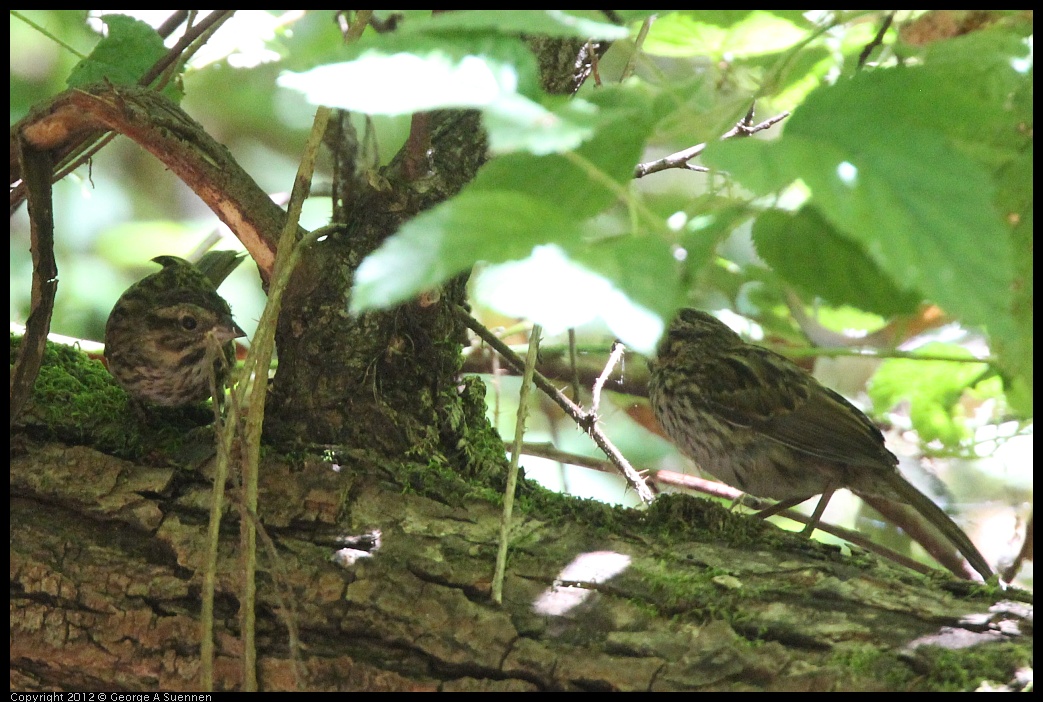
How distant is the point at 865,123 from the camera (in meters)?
1.12

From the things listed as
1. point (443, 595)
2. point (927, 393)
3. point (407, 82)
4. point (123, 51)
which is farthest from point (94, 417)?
point (927, 393)

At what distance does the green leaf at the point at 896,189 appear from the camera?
98cm

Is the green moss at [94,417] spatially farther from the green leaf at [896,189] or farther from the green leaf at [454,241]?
the green leaf at [896,189]

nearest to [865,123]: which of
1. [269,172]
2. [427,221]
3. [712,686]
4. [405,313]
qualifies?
[427,221]

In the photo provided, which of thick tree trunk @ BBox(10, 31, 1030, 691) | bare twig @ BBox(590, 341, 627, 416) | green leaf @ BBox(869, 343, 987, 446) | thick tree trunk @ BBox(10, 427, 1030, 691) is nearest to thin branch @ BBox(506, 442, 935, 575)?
bare twig @ BBox(590, 341, 627, 416)

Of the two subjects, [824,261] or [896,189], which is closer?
[896,189]

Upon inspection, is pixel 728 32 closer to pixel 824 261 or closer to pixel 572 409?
pixel 824 261

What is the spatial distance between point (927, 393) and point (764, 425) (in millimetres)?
617

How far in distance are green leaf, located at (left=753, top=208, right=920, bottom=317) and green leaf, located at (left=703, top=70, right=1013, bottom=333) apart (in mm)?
213

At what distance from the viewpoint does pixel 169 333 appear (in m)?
3.11

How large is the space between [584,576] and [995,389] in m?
1.99

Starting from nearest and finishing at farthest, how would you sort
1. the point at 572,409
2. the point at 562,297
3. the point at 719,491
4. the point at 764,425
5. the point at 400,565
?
the point at 562,297 → the point at 400,565 → the point at 572,409 → the point at 764,425 → the point at 719,491

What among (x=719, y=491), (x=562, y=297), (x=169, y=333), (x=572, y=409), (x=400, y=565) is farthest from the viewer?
(x=719, y=491)

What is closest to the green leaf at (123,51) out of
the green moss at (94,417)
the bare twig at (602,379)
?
the green moss at (94,417)
